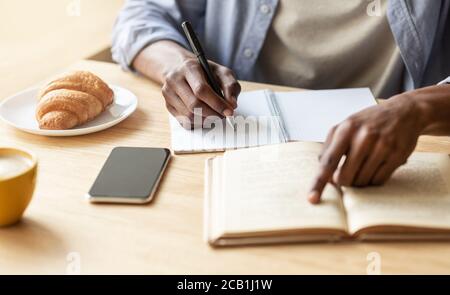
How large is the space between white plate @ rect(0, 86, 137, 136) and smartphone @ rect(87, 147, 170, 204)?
0.10 meters

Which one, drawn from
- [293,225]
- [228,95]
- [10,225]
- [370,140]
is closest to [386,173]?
[370,140]

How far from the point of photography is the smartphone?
29.6 inches

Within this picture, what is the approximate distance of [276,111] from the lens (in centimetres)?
102

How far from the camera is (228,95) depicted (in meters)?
0.98

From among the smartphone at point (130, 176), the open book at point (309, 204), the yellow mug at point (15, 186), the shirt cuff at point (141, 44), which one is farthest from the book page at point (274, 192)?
the shirt cuff at point (141, 44)

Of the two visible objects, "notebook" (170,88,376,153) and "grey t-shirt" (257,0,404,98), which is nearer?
"notebook" (170,88,376,153)

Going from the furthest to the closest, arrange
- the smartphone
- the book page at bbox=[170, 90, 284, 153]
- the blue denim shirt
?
the blue denim shirt, the book page at bbox=[170, 90, 284, 153], the smartphone

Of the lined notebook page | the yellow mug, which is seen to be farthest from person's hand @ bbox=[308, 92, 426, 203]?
the yellow mug

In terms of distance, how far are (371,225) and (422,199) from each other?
10 cm

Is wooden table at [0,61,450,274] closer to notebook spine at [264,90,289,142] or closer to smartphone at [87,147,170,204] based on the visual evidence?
smartphone at [87,147,170,204]

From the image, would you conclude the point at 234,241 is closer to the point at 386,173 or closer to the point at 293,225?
the point at 293,225

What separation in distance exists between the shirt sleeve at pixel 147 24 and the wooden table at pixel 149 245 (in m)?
0.47

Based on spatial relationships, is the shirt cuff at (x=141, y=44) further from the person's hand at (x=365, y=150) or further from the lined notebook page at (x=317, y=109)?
the person's hand at (x=365, y=150)

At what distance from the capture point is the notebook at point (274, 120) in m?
0.92
